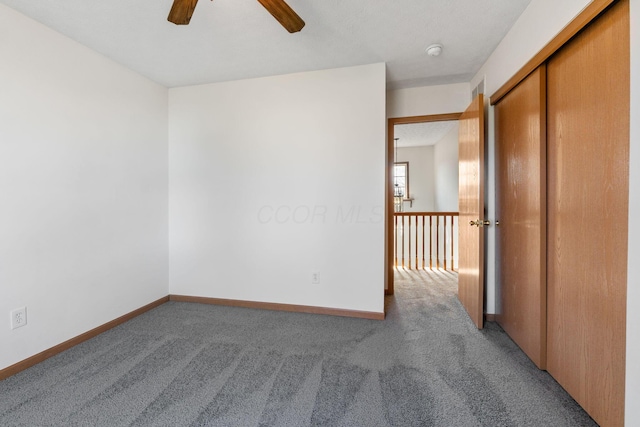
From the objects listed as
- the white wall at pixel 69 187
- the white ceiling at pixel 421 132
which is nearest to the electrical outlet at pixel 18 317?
the white wall at pixel 69 187

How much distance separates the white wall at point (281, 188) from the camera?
8.40 ft

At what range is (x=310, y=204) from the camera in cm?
270

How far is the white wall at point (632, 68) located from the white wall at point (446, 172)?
3.11 meters

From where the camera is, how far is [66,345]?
2.04 meters

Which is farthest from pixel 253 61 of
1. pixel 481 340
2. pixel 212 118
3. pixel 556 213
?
pixel 481 340

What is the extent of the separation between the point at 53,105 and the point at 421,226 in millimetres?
4853

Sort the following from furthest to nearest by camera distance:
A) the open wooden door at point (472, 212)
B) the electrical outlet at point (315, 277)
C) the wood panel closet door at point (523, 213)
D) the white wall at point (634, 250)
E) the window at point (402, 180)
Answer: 1. the window at point (402, 180)
2. the electrical outlet at point (315, 277)
3. the open wooden door at point (472, 212)
4. the wood panel closet door at point (523, 213)
5. the white wall at point (634, 250)

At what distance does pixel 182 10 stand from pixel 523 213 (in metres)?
2.50

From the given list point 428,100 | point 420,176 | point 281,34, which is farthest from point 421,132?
point 281,34

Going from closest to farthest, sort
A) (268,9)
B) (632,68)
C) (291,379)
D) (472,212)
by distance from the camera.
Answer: (632,68) → (268,9) → (291,379) → (472,212)

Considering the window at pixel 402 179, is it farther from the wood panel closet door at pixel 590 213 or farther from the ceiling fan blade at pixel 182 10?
the ceiling fan blade at pixel 182 10

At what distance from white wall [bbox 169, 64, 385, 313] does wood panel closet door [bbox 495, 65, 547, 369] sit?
1.01 meters

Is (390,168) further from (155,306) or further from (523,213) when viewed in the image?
(155,306)

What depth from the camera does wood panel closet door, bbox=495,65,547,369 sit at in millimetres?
1711
